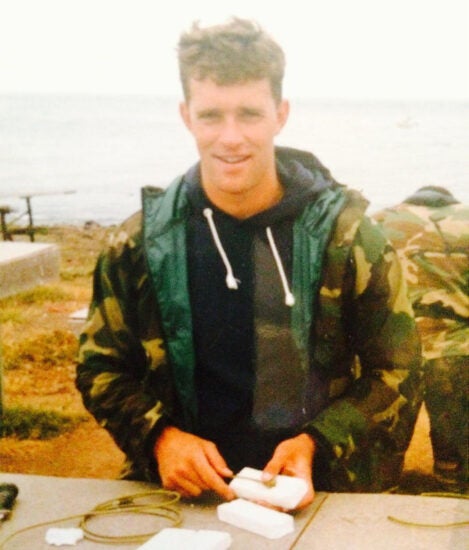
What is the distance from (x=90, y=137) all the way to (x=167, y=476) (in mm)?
A: 70801

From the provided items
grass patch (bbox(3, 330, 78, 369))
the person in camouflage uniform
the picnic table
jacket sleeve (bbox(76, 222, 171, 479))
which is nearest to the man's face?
jacket sleeve (bbox(76, 222, 171, 479))

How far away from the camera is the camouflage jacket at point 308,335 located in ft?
6.37

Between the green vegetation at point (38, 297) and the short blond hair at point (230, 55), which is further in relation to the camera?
the green vegetation at point (38, 297)

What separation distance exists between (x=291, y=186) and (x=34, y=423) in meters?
3.47

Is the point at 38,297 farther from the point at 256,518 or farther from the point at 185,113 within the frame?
the point at 256,518

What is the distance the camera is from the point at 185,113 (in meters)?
2.11

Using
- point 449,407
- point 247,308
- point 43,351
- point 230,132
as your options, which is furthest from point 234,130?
point 43,351

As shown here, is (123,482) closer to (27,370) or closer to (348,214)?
(348,214)

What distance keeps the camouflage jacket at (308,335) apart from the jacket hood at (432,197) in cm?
194

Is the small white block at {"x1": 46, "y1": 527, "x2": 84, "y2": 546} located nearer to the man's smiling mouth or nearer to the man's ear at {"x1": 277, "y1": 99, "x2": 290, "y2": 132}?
the man's smiling mouth

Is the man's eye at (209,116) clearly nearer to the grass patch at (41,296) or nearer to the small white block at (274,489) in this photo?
the small white block at (274,489)

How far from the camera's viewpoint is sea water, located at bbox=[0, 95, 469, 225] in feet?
103

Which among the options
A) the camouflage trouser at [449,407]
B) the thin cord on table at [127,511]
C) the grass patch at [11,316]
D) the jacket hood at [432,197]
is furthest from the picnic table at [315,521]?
the grass patch at [11,316]

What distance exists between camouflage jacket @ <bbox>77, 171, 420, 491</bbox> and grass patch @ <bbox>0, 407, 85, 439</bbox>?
3.10m
